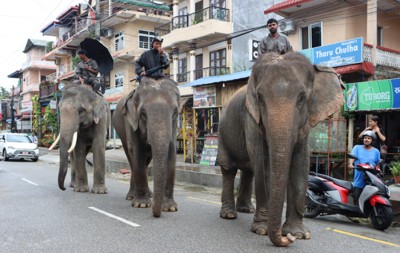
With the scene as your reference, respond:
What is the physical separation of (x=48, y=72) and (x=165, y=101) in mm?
62270

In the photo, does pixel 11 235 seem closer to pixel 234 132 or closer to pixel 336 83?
pixel 234 132

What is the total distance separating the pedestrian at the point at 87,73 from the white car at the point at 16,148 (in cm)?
1516

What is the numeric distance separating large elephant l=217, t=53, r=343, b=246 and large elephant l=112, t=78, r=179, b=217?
4.97 ft

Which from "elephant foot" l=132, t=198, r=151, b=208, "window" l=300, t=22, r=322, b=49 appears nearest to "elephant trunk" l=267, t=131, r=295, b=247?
"elephant foot" l=132, t=198, r=151, b=208

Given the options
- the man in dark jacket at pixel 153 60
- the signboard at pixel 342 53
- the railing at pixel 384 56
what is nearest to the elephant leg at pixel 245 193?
the man in dark jacket at pixel 153 60

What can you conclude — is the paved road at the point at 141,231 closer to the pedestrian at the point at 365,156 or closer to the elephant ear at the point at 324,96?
the pedestrian at the point at 365,156

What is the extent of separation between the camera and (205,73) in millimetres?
27984

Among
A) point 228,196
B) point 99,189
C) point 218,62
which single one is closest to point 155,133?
point 228,196

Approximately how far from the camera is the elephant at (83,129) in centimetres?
977

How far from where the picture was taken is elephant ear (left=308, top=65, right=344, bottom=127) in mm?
5199

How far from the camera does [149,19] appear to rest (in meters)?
36.8

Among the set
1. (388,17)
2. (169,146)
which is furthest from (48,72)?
(169,146)

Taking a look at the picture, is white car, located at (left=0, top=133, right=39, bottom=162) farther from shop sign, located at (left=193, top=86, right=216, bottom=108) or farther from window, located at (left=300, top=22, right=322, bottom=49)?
window, located at (left=300, top=22, right=322, bottom=49)

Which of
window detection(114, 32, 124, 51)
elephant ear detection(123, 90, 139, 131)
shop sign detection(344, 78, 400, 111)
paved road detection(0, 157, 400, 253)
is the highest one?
window detection(114, 32, 124, 51)
